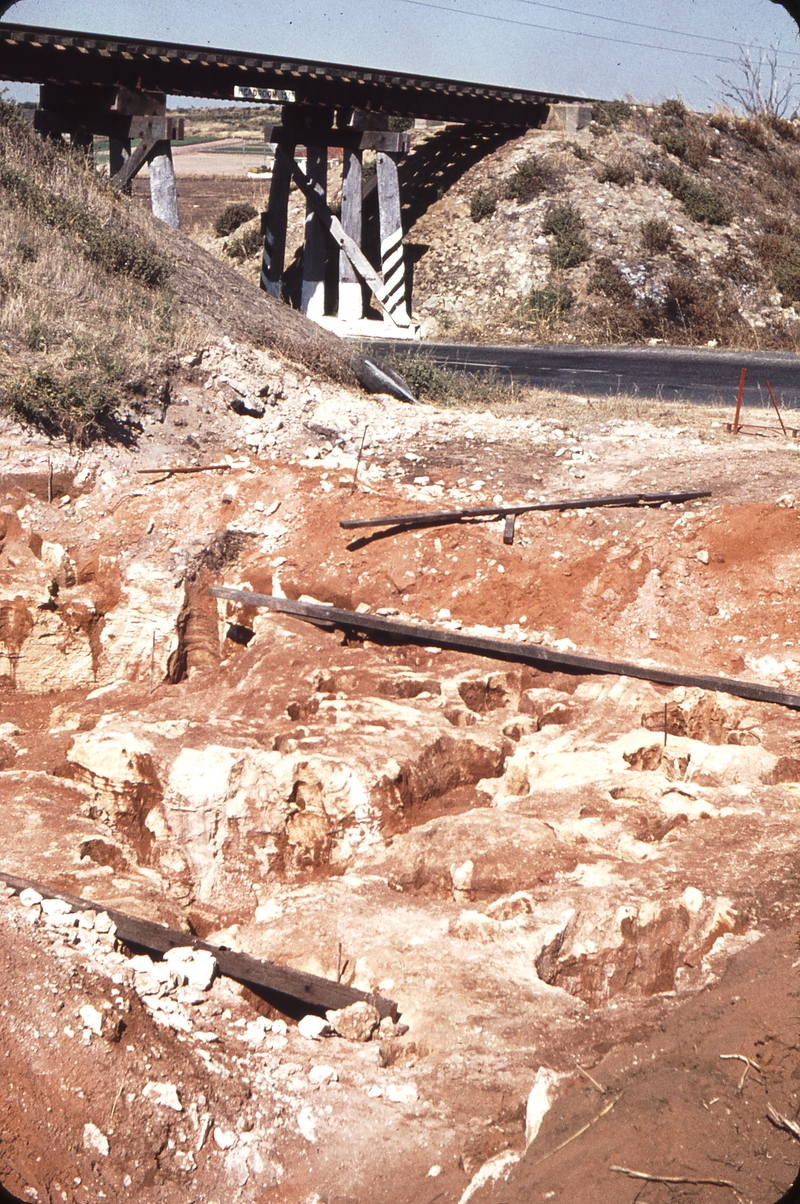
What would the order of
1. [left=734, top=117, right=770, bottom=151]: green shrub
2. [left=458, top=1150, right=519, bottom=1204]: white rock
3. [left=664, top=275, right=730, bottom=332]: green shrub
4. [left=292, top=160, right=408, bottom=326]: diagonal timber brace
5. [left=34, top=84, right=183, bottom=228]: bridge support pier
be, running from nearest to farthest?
[left=458, top=1150, right=519, bottom=1204]: white rock < [left=34, top=84, right=183, bottom=228]: bridge support pier < [left=292, top=160, right=408, bottom=326]: diagonal timber brace < [left=664, top=275, right=730, bottom=332]: green shrub < [left=734, top=117, right=770, bottom=151]: green shrub

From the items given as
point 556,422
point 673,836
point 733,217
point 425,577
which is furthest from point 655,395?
point 733,217

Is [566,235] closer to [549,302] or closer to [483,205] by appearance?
[549,302]

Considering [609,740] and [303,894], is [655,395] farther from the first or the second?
[303,894]

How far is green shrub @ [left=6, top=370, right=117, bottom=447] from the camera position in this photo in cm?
996

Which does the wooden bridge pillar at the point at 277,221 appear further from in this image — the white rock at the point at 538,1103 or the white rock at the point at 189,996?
the white rock at the point at 538,1103

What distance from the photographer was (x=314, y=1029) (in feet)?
→ 15.3

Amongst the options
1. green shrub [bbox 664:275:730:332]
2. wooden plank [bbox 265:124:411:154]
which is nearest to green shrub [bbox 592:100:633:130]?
green shrub [bbox 664:275:730:332]

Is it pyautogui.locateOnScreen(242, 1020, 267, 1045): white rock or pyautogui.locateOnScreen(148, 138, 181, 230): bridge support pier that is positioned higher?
pyautogui.locateOnScreen(148, 138, 181, 230): bridge support pier

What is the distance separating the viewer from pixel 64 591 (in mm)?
8984

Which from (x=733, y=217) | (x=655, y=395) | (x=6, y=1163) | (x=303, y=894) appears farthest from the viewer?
(x=733, y=217)

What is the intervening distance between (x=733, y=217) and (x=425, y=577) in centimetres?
2036

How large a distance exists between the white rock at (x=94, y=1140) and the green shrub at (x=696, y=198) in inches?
1000

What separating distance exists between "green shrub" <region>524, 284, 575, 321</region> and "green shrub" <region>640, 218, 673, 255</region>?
245 centimetres

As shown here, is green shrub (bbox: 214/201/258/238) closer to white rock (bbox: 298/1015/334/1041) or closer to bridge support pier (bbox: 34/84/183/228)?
bridge support pier (bbox: 34/84/183/228)
